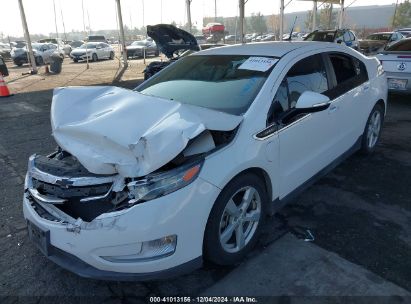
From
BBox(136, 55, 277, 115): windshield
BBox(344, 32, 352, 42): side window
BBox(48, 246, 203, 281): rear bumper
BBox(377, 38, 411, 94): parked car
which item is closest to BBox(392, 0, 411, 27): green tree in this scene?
BBox(344, 32, 352, 42): side window

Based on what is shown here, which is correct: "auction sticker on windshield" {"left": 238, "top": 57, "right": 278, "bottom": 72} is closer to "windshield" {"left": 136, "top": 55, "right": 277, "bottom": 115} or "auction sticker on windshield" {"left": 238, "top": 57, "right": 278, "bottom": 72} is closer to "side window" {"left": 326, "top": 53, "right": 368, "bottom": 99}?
"windshield" {"left": 136, "top": 55, "right": 277, "bottom": 115}

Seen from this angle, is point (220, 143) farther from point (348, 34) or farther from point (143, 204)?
point (348, 34)

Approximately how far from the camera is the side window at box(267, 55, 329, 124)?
312cm

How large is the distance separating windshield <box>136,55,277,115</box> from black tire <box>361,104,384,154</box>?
83.9 inches

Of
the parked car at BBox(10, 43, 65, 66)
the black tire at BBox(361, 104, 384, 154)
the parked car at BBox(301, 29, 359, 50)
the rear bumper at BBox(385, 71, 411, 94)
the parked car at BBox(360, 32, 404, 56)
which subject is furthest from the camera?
the parked car at BBox(10, 43, 65, 66)

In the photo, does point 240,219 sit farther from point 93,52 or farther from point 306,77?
point 93,52

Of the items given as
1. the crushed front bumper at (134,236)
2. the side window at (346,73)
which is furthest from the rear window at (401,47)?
the crushed front bumper at (134,236)

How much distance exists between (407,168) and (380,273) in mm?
2422

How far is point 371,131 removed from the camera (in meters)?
4.97

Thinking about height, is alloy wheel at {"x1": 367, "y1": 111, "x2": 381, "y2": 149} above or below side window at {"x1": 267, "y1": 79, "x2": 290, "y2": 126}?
below

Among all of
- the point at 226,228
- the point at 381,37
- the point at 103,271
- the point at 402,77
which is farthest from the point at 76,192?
the point at 381,37

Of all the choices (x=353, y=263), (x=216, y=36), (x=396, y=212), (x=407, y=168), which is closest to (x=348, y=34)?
(x=407, y=168)

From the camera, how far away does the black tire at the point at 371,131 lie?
478 cm

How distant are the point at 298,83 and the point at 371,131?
6.92 feet
